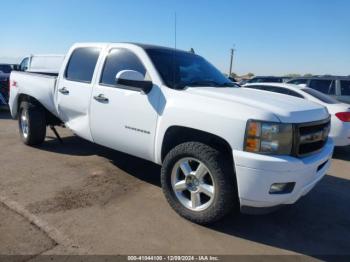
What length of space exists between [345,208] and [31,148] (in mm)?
5292

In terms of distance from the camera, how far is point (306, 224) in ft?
13.0

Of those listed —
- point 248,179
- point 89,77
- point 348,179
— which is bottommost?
point 348,179

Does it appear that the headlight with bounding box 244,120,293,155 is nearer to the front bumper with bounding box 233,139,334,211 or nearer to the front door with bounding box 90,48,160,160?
the front bumper with bounding box 233,139,334,211

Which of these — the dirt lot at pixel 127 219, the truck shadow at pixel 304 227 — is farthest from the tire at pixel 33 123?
the truck shadow at pixel 304 227

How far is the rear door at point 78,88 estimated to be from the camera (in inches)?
198

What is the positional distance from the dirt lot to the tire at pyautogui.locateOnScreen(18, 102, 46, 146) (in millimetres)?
889

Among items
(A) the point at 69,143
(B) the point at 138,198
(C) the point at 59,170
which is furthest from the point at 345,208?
(A) the point at 69,143

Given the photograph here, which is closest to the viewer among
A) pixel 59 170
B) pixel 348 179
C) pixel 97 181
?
pixel 97 181

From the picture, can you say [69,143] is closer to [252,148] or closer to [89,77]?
[89,77]

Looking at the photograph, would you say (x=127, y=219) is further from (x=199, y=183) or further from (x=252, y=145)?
(x=252, y=145)

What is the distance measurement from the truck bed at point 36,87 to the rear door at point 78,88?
0.33 meters

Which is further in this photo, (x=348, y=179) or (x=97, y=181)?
(x=348, y=179)

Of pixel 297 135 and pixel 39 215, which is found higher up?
pixel 297 135

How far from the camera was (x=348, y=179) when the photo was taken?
578cm
